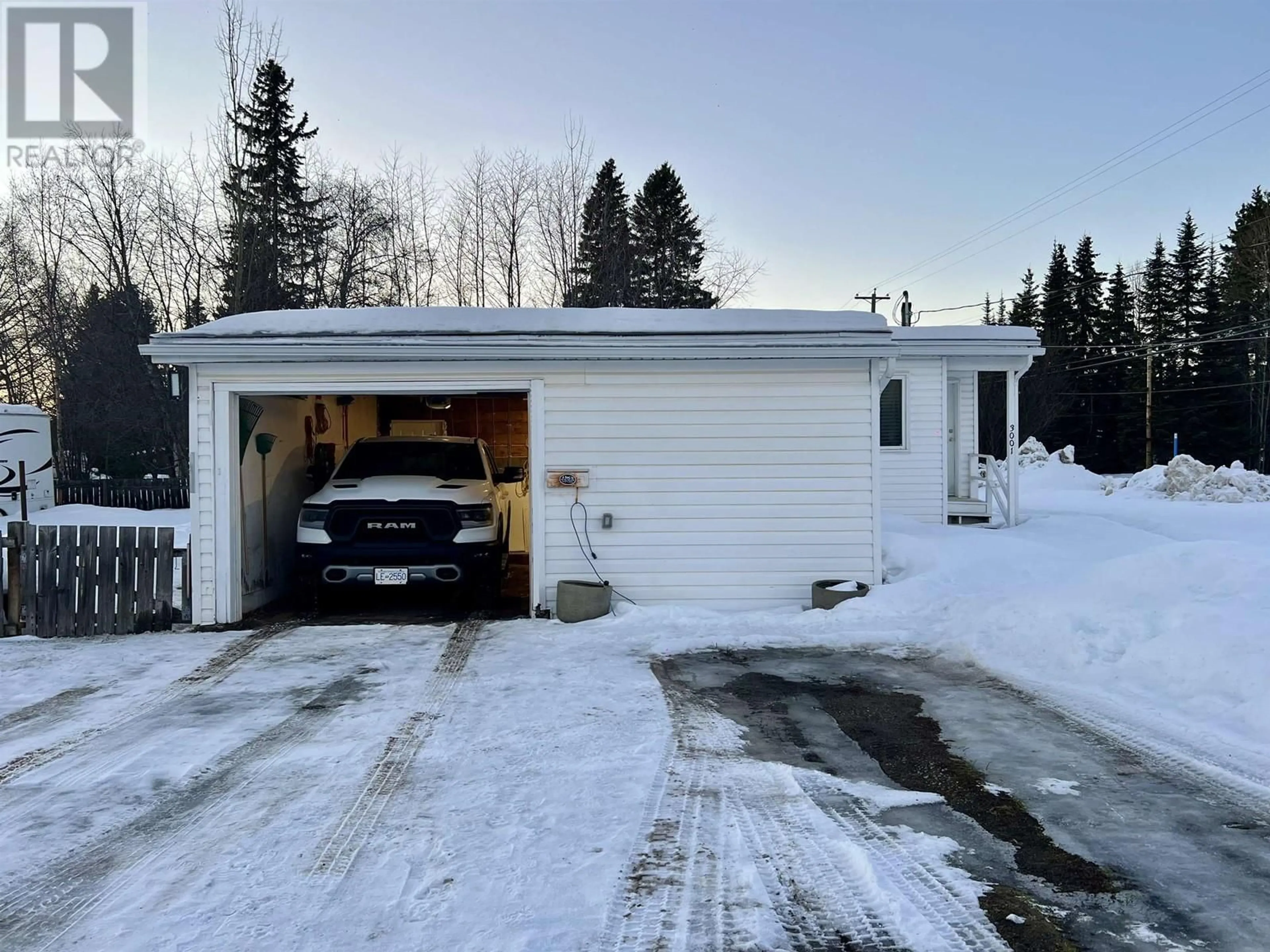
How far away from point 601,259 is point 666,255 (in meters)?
6.57

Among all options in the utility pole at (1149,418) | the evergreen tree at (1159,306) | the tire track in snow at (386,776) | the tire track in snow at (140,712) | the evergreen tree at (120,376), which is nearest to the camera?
the tire track in snow at (386,776)

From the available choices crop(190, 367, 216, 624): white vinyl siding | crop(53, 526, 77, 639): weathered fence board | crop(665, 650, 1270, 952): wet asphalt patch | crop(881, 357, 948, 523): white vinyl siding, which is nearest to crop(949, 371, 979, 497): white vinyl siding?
crop(881, 357, 948, 523): white vinyl siding

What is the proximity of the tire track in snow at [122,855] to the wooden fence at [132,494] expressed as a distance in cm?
2014

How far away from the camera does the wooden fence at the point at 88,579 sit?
8.07 m

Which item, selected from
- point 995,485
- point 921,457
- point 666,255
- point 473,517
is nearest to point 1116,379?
point 666,255

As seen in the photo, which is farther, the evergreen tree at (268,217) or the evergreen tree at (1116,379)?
the evergreen tree at (1116,379)

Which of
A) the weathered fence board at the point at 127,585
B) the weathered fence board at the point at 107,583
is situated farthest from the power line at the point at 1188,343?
the weathered fence board at the point at 107,583

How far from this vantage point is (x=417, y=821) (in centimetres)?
372

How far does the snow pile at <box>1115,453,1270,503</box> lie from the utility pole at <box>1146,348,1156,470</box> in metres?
17.9

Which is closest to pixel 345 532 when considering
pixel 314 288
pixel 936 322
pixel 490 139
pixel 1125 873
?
pixel 1125 873

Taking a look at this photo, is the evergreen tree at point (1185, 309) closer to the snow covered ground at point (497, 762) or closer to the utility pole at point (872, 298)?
the utility pole at point (872, 298)

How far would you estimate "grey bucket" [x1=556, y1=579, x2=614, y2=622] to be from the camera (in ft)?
27.6

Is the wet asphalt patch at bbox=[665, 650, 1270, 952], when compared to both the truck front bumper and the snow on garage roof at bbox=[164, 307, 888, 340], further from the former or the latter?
the snow on garage roof at bbox=[164, 307, 888, 340]

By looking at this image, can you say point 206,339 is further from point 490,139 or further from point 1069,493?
point 1069,493
